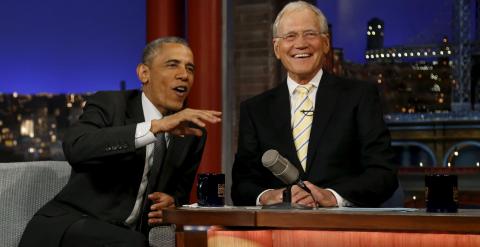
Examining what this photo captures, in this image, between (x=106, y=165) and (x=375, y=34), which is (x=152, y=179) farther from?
(x=375, y=34)

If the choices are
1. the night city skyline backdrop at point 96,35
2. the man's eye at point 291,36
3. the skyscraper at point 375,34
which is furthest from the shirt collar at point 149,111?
the skyscraper at point 375,34

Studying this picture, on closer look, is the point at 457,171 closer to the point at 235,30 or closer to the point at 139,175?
the point at 235,30

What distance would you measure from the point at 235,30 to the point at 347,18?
0.87m

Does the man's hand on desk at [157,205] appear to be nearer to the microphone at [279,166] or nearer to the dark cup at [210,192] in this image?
the dark cup at [210,192]

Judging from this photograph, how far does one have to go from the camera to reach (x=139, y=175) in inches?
94.0

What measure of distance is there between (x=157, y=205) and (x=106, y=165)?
22 cm

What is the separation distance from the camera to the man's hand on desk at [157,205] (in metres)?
2.32

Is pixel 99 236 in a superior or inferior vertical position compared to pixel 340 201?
inferior

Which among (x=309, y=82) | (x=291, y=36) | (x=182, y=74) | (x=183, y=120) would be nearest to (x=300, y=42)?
(x=291, y=36)

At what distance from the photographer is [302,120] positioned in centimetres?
235

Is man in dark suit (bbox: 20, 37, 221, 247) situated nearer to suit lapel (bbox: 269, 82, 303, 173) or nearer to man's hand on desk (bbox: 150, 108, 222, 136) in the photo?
man's hand on desk (bbox: 150, 108, 222, 136)

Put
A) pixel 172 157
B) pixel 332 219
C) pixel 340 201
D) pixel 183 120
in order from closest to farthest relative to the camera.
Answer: pixel 332 219 < pixel 183 120 < pixel 340 201 < pixel 172 157

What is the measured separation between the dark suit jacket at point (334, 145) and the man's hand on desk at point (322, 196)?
0.08 m

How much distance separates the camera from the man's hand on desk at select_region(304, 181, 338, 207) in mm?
2047
